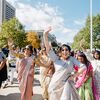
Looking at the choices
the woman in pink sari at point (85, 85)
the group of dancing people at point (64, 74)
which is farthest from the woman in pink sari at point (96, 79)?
the woman in pink sari at point (85, 85)

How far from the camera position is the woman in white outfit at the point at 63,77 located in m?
6.79

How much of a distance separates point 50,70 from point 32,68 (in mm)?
884

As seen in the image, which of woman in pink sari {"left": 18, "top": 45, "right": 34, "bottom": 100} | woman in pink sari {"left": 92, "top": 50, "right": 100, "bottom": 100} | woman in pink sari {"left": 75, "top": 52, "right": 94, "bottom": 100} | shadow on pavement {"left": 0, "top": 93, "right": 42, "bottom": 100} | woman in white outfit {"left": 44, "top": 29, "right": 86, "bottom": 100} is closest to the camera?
woman in white outfit {"left": 44, "top": 29, "right": 86, "bottom": 100}

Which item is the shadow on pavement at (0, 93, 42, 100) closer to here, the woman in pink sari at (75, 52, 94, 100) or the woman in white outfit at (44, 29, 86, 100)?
the woman in pink sari at (75, 52, 94, 100)

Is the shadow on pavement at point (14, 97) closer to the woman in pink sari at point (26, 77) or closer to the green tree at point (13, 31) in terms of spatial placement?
the woman in pink sari at point (26, 77)

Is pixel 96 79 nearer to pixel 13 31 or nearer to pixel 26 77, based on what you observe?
pixel 26 77

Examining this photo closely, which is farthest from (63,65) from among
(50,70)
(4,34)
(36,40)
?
(36,40)

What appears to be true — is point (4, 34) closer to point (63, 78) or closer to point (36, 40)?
point (36, 40)

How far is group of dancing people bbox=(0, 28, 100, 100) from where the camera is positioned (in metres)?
6.82

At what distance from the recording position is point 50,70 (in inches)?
391

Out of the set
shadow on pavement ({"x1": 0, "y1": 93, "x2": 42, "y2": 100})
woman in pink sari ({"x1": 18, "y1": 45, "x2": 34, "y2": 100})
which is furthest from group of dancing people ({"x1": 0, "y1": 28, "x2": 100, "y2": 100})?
shadow on pavement ({"x1": 0, "y1": 93, "x2": 42, "y2": 100})

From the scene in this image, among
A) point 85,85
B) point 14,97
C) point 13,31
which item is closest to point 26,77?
point 85,85

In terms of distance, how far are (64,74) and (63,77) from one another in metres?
0.07

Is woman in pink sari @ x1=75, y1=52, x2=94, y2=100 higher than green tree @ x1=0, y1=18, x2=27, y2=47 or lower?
lower
